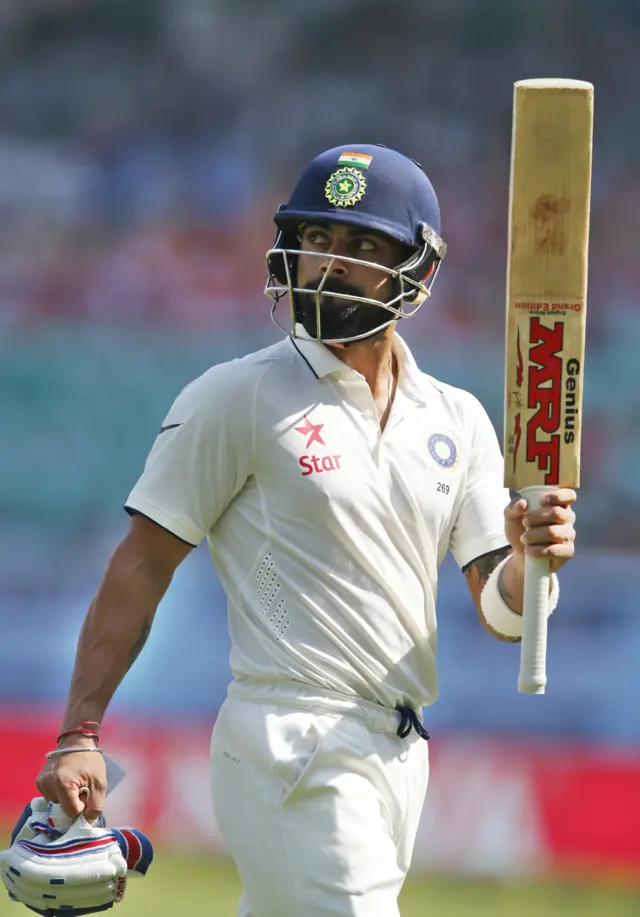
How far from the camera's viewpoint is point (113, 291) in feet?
21.7

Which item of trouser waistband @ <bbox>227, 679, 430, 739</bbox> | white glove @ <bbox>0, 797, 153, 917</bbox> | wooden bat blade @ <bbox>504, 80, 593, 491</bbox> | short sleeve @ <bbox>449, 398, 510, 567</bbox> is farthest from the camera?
short sleeve @ <bbox>449, 398, 510, 567</bbox>

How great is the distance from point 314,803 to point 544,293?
95 cm

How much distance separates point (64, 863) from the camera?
2.47 meters

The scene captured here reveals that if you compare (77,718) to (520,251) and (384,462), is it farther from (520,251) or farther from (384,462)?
(520,251)

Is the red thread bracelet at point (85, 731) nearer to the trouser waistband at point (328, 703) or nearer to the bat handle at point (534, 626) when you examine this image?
the trouser waistband at point (328, 703)

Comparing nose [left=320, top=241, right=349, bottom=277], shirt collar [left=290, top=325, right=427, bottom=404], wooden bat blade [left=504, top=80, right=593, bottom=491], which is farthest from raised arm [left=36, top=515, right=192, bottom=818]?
wooden bat blade [left=504, top=80, right=593, bottom=491]

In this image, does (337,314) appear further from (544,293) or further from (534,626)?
(534,626)

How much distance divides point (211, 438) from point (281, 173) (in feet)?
13.4

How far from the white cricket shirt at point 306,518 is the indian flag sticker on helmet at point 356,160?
0.34 meters

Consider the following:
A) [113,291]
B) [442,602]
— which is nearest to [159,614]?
[442,602]

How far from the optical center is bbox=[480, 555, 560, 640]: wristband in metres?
2.82

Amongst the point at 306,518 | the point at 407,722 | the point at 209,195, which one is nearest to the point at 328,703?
the point at 407,722

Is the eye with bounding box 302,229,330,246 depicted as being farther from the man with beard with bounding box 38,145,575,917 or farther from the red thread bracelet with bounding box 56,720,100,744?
the red thread bracelet with bounding box 56,720,100,744

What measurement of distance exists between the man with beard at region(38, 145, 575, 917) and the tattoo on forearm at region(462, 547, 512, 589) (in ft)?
0.11
